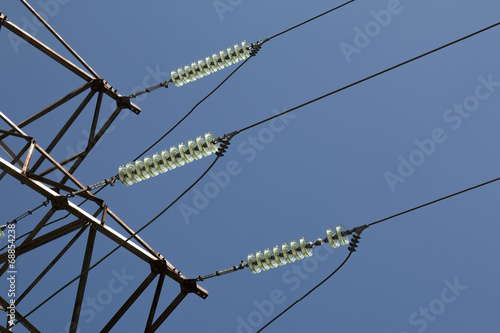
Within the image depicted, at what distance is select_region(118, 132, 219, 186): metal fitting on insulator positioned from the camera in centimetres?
1218

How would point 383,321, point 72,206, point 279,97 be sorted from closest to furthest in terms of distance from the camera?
point 72,206 < point 383,321 < point 279,97

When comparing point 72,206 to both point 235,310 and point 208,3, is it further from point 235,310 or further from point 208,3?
point 208,3

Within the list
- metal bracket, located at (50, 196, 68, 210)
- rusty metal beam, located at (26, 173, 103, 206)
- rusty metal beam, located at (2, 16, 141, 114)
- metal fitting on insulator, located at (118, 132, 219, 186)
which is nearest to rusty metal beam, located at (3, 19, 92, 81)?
rusty metal beam, located at (2, 16, 141, 114)

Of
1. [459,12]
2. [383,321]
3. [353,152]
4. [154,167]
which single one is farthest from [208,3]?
[154,167]

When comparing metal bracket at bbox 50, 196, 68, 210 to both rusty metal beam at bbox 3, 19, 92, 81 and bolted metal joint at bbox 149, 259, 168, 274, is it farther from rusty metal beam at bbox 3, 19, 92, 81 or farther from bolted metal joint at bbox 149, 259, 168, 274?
rusty metal beam at bbox 3, 19, 92, 81

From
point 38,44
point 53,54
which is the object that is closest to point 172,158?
point 53,54

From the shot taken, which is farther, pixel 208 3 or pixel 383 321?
pixel 208 3

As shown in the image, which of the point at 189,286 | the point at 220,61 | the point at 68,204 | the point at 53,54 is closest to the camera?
the point at 68,204

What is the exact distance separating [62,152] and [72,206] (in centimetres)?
1713

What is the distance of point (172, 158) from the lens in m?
12.4

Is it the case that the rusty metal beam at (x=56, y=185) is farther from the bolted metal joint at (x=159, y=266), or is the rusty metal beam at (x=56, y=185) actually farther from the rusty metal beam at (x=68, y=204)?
the bolted metal joint at (x=159, y=266)

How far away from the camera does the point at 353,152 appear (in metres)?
30.3

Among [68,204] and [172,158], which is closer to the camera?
[172,158]

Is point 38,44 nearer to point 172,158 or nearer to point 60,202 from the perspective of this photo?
point 60,202
